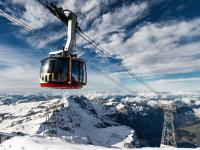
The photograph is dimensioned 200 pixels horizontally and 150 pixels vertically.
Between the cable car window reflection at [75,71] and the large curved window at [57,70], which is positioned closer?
the large curved window at [57,70]

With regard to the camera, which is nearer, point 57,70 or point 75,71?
point 57,70

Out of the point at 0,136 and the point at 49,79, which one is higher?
the point at 49,79

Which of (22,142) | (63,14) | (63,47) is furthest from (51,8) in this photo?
(22,142)

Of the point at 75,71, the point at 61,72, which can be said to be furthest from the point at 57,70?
the point at 75,71

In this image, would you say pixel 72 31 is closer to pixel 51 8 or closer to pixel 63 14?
pixel 63 14

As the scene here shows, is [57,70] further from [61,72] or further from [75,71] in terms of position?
[75,71]

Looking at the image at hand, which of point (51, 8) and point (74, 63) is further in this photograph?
point (74, 63)

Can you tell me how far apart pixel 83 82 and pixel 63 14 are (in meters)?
9.15

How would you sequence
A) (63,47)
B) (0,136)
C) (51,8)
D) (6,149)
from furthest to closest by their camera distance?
(0,136) < (6,149) < (63,47) < (51,8)

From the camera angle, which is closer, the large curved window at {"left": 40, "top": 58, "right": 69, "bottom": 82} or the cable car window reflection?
the large curved window at {"left": 40, "top": 58, "right": 69, "bottom": 82}

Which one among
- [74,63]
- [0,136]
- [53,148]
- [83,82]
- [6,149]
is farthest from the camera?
[0,136]

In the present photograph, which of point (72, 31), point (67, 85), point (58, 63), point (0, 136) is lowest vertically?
point (0, 136)

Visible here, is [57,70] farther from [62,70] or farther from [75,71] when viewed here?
[75,71]

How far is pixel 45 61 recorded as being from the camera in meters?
27.3
